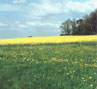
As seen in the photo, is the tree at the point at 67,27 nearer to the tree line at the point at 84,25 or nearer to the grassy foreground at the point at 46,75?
the tree line at the point at 84,25

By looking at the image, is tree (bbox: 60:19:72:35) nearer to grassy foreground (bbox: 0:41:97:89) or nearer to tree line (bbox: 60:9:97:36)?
tree line (bbox: 60:9:97:36)

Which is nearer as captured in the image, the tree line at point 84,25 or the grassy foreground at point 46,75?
the grassy foreground at point 46,75

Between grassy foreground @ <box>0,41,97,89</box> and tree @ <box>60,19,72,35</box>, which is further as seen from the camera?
tree @ <box>60,19,72,35</box>

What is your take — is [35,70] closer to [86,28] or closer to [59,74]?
[59,74]

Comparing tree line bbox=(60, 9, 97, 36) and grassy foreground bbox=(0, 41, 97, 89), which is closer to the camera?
grassy foreground bbox=(0, 41, 97, 89)

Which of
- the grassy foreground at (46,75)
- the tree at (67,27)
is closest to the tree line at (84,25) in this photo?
the tree at (67,27)

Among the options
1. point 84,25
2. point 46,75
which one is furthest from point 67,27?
point 46,75

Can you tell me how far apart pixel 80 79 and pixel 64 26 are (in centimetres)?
6192

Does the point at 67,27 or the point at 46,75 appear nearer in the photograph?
the point at 46,75

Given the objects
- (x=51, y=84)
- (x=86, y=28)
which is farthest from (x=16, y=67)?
(x=86, y=28)

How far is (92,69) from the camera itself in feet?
36.0

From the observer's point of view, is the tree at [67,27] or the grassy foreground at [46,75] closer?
the grassy foreground at [46,75]

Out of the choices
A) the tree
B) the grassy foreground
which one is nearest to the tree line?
the tree

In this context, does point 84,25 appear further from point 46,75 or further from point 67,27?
point 46,75
